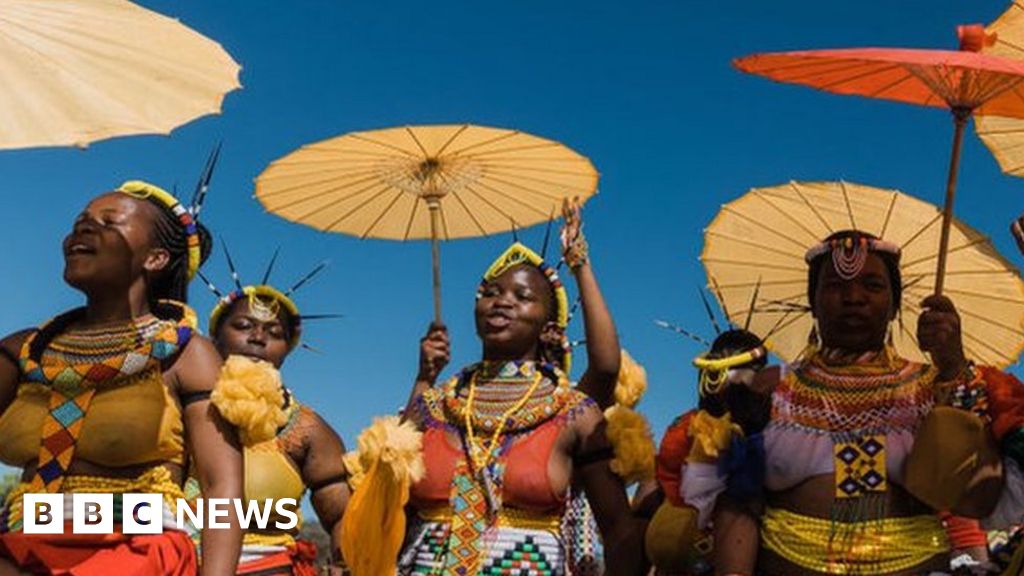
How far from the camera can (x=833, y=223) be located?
305 inches

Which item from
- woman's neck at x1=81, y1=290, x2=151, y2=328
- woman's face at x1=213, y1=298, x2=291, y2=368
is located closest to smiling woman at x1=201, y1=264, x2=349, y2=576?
woman's face at x1=213, y1=298, x2=291, y2=368

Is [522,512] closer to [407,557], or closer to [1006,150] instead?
[407,557]

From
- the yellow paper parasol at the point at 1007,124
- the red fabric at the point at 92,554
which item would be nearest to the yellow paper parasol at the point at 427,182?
the yellow paper parasol at the point at 1007,124

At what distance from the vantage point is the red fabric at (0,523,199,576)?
13.7 feet

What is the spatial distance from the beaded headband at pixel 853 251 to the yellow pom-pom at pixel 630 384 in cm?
196

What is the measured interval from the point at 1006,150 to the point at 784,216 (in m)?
1.52

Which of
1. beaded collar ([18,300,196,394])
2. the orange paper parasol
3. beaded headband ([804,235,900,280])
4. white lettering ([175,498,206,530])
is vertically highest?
the orange paper parasol

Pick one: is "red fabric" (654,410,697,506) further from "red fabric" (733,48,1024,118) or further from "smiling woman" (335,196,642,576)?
"red fabric" (733,48,1024,118)

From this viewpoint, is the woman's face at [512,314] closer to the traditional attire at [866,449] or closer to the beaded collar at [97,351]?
the traditional attire at [866,449]

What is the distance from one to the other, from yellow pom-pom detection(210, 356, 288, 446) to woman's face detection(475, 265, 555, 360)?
2.01 meters

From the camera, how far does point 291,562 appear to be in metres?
6.52

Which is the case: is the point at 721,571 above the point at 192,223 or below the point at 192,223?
below

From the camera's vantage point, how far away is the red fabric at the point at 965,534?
612 centimetres

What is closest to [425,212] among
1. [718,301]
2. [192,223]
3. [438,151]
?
[438,151]
